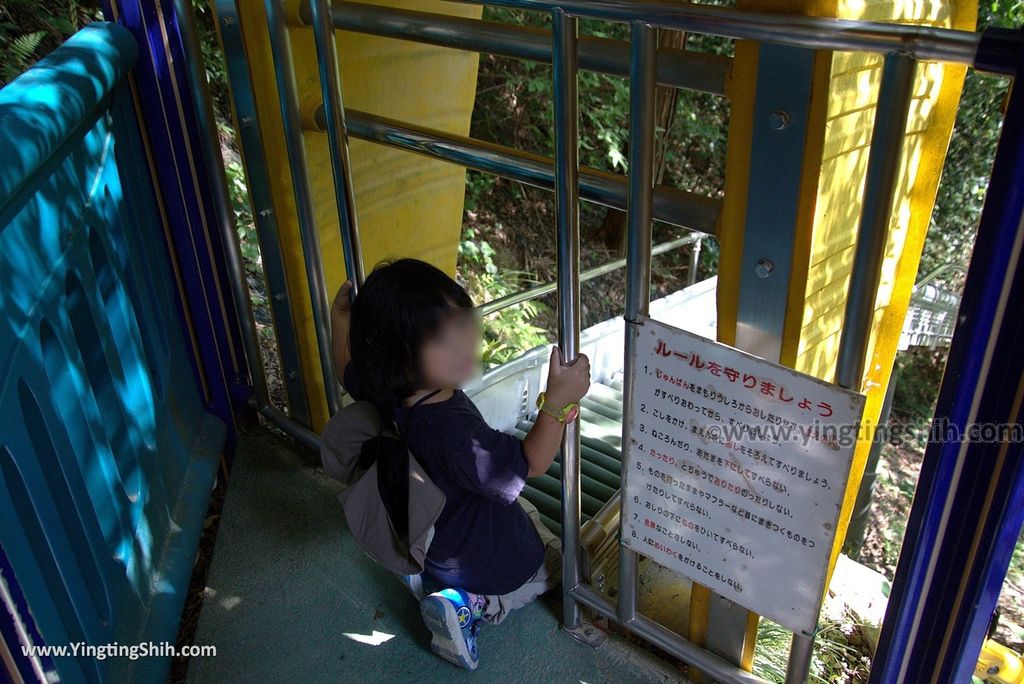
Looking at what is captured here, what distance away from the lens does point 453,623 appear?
1910 millimetres

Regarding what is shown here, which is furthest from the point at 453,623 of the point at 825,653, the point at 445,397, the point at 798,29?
the point at 798,29

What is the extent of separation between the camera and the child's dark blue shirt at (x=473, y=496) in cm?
166

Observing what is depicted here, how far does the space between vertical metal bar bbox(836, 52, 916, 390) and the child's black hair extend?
2.42 ft

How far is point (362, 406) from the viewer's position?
1891mm

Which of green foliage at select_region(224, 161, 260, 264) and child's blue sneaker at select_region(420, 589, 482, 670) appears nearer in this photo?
child's blue sneaker at select_region(420, 589, 482, 670)

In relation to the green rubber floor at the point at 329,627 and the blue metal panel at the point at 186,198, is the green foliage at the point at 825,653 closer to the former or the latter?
the green rubber floor at the point at 329,627

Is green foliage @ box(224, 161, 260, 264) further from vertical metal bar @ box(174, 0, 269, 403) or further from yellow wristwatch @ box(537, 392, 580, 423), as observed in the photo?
yellow wristwatch @ box(537, 392, 580, 423)

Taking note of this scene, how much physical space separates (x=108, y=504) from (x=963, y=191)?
7.14 m

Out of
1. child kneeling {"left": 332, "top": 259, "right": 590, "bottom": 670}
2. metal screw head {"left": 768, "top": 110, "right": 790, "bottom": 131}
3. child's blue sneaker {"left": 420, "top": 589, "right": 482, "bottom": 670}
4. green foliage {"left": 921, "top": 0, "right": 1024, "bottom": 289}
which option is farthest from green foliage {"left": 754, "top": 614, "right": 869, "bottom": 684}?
green foliage {"left": 921, "top": 0, "right": 1024, "bottom": 289}

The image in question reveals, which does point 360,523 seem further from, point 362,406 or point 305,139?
point 305,139

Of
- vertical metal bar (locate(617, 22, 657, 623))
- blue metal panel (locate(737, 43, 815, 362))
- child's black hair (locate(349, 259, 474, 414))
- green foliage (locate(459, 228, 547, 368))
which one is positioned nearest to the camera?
blue metal panel (locate(737, 43, 815, 362))

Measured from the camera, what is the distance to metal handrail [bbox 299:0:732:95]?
144cm

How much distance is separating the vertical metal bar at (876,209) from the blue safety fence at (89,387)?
130 cm

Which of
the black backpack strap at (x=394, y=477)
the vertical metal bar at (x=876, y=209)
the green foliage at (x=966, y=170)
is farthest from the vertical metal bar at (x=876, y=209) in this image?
the green foliage at (x=966, y=170)
